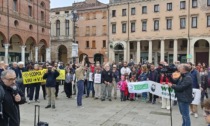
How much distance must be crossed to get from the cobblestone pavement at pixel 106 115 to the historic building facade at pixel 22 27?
2237 cm

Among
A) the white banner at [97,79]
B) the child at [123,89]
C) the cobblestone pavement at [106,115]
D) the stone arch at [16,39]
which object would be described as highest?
the stone arch at [16,39]

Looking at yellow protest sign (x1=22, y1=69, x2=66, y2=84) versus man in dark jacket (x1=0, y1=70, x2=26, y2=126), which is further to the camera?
yellow protest sign (x1=22, y1=69, x2=66, y2=84)

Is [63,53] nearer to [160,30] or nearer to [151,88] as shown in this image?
[160,30]

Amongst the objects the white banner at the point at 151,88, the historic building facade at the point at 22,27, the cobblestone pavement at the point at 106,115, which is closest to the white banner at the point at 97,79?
the cobblestone pavement at the point at 106,115

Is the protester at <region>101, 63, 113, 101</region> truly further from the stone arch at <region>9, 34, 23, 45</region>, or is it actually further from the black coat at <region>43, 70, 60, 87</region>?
the stone arch at <region>9, 34, 23, 45</region>

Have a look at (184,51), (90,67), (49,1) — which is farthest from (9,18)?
(184,51)

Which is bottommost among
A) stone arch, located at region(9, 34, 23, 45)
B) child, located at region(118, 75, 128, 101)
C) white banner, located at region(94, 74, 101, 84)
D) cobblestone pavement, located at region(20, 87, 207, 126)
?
cobblestone pavement, located at region(20, 87, 207, 126)

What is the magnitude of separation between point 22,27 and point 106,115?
2907 cm

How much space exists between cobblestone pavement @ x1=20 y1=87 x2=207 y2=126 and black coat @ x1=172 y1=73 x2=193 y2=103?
2.24 meters

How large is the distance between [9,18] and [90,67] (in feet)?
70.1

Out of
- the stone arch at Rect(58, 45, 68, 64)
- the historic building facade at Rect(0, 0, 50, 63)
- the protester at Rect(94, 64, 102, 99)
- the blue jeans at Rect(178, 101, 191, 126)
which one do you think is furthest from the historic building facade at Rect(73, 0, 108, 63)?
the blue jeans at Rect(178, 101, 191, 126)

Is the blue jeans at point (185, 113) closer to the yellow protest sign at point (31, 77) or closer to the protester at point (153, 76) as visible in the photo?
the protester at point (153, 76)

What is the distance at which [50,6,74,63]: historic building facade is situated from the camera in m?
56.0

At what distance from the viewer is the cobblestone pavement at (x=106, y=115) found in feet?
30.6
